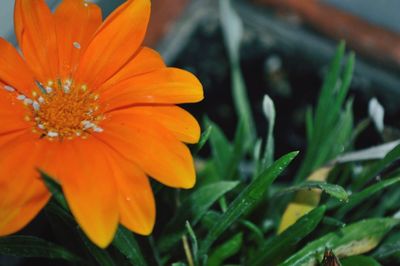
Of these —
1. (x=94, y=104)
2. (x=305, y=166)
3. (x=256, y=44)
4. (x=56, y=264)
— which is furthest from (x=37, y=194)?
(x=256, y=44)

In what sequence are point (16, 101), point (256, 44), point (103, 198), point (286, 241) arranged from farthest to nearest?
point (256, 44) < point (286, 241) < point (16, 101) < point (103, 198)

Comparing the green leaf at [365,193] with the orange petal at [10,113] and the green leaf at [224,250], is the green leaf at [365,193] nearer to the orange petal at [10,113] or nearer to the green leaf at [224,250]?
the green leaf at [224,250]

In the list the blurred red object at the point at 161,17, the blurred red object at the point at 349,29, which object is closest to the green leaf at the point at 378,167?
the blurred red object at the point at 349,29

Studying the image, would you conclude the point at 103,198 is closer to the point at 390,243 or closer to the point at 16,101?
the point at 16,101

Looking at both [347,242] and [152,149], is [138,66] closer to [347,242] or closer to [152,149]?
[152,149]

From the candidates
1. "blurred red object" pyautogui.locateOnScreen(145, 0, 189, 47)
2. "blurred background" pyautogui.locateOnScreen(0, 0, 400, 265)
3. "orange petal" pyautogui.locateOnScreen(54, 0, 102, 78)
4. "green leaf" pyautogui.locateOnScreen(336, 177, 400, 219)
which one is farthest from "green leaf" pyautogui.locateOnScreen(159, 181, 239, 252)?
"blurred red object" pyautogui.locateOnScreen(145, 0, 189, 47)

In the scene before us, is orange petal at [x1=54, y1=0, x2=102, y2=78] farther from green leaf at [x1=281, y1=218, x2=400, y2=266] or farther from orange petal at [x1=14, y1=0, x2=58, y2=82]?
green leaf at [x1=281, y1=218, x2=400, y2=266]
